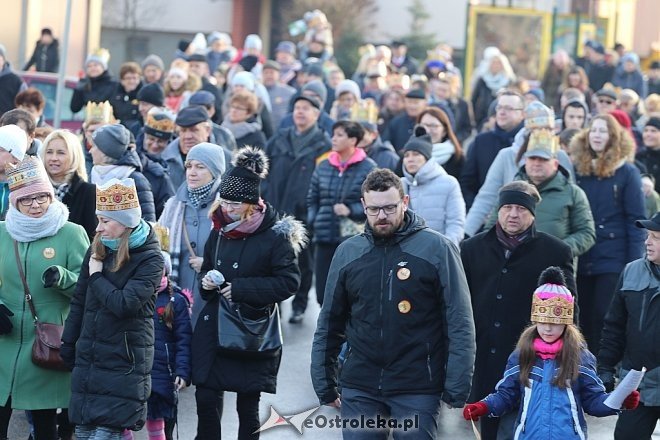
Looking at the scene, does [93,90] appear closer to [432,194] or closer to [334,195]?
[334,195]

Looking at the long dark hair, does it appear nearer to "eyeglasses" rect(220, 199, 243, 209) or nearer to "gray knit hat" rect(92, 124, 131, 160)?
"eyeglasses" rect(220, 199, 243, 209)

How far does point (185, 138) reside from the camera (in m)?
11.6

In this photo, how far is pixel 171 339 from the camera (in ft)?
27.5

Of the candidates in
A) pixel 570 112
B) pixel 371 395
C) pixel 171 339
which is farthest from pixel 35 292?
pixel 570 112

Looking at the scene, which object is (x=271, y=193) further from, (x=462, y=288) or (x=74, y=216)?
(x=462, y=288)

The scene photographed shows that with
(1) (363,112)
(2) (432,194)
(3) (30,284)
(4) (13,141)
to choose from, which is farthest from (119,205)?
(1) (363,112)

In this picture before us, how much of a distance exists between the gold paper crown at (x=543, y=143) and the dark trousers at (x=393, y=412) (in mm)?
3365

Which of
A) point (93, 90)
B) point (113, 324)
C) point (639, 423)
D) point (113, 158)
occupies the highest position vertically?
point (93, 90)

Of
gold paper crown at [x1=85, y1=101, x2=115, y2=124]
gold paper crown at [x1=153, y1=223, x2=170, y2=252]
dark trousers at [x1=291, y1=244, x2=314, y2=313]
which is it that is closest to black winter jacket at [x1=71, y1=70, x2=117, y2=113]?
dark trousers at [x1=291, y1=244, x2=314, y2=313]

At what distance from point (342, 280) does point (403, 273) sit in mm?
367

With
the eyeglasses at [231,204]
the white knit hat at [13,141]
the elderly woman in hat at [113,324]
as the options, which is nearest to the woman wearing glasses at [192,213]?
the eyeglasses at [231,204]

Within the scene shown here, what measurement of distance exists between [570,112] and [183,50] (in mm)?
11697

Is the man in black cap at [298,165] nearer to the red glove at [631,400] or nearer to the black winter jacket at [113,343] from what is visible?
the black winter jacket at [113,343]

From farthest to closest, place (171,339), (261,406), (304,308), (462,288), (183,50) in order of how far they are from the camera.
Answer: (183,50) < (304,308) < (261,406) < (171,339) < (462,288)
